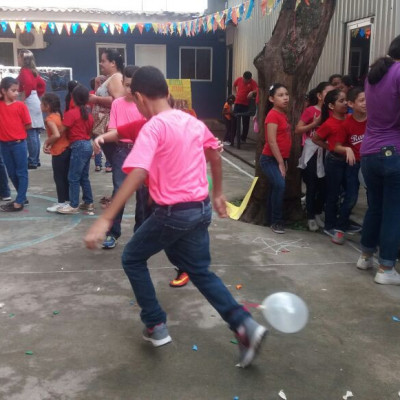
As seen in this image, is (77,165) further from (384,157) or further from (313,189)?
(384,157)

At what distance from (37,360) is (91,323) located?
1.75 feet

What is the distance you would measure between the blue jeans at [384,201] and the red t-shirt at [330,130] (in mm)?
963

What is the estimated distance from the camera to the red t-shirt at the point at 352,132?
16.6 ft

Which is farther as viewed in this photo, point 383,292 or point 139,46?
point 139,46

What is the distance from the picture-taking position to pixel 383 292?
4.03m

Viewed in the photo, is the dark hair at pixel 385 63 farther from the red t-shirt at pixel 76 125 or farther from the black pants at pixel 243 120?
the black pants at pixel 243 120

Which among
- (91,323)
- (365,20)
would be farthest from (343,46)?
(91,323)

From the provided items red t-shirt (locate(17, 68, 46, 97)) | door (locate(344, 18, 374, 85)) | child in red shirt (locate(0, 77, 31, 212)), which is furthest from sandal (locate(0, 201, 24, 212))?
door (locate(344, 18, 374, 85))

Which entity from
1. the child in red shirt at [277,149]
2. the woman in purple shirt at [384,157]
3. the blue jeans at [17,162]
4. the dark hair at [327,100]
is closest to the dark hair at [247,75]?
the child in red shirt at [277,149]

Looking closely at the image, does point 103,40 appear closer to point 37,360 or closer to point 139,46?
point 139,46

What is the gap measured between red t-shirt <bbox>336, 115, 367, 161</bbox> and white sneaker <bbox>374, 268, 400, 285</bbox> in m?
1.43

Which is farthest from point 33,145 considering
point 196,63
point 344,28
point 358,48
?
point 196,63

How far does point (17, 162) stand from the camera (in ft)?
21.0

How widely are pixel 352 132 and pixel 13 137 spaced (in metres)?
4.00
